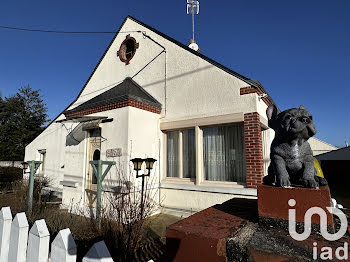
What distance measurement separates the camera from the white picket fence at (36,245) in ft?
4.87

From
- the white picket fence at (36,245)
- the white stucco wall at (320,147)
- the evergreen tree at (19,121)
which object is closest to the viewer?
the white picket fence at (36,245)

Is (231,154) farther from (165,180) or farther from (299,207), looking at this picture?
(299,207)

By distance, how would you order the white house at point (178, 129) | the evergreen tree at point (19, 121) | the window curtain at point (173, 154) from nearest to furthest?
the white house at point (178, 129) → the window curtain at point (173, 154) → the evergreen tree at point (19, 121)

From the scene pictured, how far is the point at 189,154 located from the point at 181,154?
27 cm

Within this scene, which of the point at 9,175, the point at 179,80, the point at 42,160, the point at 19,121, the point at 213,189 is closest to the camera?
the point at 213,189

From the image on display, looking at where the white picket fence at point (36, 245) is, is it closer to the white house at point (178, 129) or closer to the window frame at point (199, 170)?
the white house at point (178, 129)

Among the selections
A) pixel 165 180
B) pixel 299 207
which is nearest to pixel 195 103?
pixel 165 180

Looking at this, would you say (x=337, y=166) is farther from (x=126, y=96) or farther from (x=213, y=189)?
(x=126, y=96)

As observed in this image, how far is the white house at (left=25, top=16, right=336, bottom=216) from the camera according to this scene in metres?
5.36

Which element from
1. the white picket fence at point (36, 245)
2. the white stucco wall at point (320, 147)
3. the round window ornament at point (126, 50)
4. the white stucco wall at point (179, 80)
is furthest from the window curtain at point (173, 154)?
the white stucco wall at point (320, 147)

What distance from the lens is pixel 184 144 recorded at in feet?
21.0

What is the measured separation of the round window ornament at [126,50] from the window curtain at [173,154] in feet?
12.8

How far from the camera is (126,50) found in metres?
8.42

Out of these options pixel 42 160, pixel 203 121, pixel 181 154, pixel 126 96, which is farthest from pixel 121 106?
pixel 42 160
